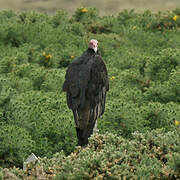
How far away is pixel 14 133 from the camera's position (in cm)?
518

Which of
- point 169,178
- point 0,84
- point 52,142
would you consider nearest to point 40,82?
point 0,84

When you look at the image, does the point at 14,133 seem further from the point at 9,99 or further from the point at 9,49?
the point at 9,49

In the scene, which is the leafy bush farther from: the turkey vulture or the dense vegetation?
the turkey vulture

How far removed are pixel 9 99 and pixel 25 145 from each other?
753 millimetres

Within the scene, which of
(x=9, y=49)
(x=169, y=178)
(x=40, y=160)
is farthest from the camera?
(x=9, y=49)

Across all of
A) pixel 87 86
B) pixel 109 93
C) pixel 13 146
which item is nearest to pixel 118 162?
pixel 87 86

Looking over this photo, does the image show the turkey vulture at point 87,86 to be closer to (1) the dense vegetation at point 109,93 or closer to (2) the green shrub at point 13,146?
(1) the dense vegetation at point 109,93

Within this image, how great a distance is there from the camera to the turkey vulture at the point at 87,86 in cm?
430

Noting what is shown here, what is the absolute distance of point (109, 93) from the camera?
6574 millimetres

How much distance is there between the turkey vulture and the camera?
4301 mm

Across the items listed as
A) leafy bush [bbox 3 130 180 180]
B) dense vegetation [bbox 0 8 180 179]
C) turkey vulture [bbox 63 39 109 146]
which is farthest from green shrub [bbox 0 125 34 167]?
leafy bush [bbox 3 130 180 180]

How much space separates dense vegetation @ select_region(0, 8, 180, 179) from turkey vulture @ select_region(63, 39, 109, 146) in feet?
0.82

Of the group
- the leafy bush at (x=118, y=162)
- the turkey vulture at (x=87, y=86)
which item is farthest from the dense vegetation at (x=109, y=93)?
the turkey vulture at (x=87, y=86)

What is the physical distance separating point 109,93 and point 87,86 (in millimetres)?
2275
